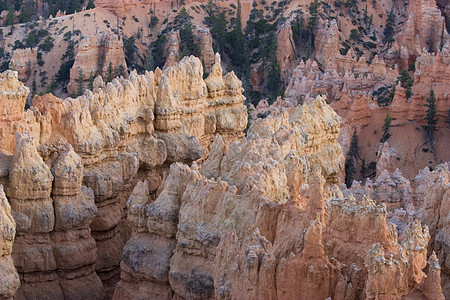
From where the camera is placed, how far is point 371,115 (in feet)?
230

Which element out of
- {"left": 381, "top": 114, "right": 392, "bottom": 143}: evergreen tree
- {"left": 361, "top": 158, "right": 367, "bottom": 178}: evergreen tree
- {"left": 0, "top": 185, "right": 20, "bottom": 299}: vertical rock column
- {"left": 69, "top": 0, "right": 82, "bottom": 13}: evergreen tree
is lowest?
{"left": 0, "top": 185, "right": 20, "bottom": 299}: vertical rock column

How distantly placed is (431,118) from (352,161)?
28.8 ft

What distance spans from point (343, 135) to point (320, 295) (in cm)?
4867

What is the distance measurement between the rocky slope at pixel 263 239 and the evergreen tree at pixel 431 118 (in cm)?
4250

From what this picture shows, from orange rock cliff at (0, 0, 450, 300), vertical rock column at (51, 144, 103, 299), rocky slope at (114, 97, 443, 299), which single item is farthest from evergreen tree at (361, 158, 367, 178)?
vertical rock column at (51, 144, 103, 299)

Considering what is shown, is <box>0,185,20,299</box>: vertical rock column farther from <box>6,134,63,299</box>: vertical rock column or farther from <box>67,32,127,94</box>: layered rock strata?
<box>67,32,127,94</box>: layered rock strata

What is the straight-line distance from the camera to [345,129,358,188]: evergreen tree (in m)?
61.5

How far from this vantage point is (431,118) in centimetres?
6819

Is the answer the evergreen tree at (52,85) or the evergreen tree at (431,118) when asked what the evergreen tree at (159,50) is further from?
the evergreen tree at (431,118)

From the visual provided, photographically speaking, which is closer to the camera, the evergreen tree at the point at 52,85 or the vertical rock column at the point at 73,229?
the vertical rock column at the point at 73,229

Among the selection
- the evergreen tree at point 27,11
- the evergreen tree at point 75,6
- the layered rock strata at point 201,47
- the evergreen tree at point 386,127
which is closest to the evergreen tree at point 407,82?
the evergreen tree at point 386,127

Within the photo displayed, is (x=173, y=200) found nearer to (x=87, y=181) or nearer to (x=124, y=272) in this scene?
(x=124, y=272)

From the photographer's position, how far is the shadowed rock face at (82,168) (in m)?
24.8

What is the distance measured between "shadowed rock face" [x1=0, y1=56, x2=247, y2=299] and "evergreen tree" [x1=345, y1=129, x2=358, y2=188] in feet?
96.7
